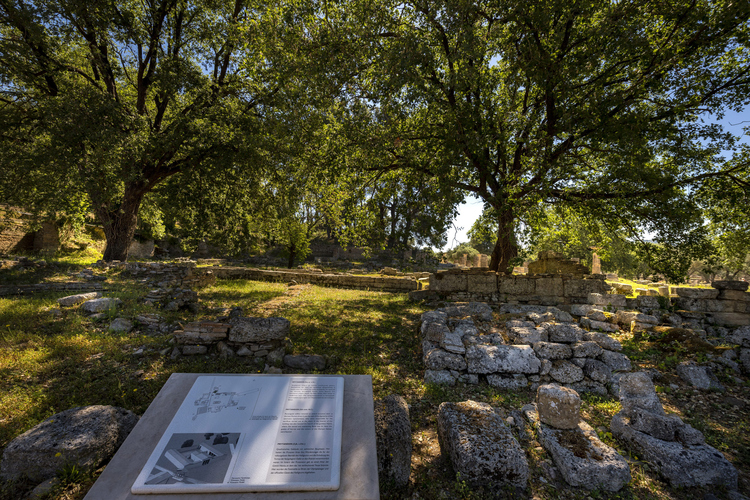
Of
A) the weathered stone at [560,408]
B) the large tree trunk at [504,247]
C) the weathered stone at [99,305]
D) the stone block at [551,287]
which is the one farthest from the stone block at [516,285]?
the weathered stone at [99,305]

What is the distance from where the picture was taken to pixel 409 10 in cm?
821

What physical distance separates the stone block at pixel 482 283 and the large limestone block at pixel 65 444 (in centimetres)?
940

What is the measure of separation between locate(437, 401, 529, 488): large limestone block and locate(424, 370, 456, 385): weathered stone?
138 centimetres

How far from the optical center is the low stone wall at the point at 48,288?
7894mm

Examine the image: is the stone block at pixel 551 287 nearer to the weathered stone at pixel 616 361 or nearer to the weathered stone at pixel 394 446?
the weathered stone at pixel 616 361

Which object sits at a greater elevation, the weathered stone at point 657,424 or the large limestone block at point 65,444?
the weathered stone at point 657,424

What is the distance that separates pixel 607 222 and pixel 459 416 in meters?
9.12

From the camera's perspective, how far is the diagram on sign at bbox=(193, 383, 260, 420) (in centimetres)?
245

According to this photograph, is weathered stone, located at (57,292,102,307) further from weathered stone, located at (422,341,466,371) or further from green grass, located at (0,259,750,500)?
weathered stone, located at (422,341,466,371)

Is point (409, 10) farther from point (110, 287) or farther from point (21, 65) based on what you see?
point (110, 287)

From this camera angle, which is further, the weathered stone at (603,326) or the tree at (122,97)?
the tree at (122,97)

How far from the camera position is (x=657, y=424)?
128 inches

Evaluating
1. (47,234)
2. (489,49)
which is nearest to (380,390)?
(489,49)

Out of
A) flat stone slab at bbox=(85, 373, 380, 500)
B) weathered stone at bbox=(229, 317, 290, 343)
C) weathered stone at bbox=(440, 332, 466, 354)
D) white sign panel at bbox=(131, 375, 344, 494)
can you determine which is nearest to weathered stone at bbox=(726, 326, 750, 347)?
weathered stone at bbox=(440, 332, 466, 354)
